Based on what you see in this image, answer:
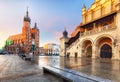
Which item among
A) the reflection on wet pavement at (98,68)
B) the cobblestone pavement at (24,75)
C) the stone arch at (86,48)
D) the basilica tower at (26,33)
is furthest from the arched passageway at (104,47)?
the basilica tower at (26,33)

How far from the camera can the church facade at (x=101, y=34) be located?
2055 centimetres

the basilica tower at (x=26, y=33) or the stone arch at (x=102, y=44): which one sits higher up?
the basilica tower at (x=26, y=33)

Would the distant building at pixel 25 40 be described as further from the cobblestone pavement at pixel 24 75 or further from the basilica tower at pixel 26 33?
the cobblestone pavement at pixel 24 75

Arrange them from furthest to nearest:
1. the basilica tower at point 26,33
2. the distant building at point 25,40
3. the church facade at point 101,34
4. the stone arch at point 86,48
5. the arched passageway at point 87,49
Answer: the basilica tower at point 26,33
the distant building at point 25,40
the arched passageway at point 87,49
the stone arch at point 86,48
the church facade at point 101,34

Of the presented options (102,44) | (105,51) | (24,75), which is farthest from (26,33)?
(24,75)

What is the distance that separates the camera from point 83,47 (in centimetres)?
2934

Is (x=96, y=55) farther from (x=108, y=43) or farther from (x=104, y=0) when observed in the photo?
(x=104, y=0)

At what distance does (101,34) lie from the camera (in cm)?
2328

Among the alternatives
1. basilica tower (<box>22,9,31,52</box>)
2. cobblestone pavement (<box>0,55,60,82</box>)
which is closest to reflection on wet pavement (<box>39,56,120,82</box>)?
cobblestone pavement (<box>0,55,60,82</box>)

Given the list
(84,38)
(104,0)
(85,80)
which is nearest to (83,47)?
(84,38)

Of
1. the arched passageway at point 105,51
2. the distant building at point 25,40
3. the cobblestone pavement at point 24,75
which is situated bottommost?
the cobblestone pavement at point 24,75

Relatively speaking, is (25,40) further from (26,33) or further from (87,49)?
(87,49)

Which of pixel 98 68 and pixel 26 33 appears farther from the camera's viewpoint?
pixel 26 33

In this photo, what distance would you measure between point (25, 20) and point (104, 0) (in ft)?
370
